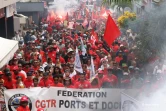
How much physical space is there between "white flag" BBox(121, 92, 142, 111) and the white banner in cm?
52

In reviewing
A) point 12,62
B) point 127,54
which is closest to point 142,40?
point 127,54

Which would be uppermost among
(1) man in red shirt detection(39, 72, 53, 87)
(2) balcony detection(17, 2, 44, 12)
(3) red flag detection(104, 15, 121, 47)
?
(3) red flag detection(104, 15, 121, 47)

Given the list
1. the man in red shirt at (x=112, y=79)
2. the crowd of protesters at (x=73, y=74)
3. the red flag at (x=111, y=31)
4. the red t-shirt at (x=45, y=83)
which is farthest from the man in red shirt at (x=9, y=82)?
the red flag at (x=111, y=31)

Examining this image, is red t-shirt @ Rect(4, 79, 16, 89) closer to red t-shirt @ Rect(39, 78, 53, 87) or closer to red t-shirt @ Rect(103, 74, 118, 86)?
red t-shirt @ Rect(39, 78, 53, 87)

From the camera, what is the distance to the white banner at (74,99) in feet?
31.9

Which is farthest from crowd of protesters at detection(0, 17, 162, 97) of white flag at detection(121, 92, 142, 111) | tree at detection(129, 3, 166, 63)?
white flag at detection(121, 92, 142, 111)

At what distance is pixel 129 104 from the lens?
28.3 feet

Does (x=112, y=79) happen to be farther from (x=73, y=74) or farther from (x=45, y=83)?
(x=45, y=83)

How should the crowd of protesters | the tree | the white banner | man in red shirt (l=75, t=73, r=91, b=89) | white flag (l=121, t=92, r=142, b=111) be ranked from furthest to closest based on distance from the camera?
the tree, the crowd of protesters, man in red shirt (l=75, t=73, r=91, b=89), the white banner, white flag (l=121, t=92, r=142, b=111)

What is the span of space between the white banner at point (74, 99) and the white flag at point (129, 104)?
518 millimetres

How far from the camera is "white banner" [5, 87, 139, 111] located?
31.9 ft

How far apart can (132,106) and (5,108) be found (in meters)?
2.60

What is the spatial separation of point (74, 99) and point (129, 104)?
1547 millimetres

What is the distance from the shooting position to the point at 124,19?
28578mm
